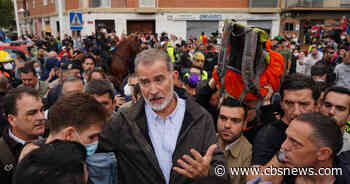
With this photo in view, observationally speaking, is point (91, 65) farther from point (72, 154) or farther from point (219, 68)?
point (72, 154)

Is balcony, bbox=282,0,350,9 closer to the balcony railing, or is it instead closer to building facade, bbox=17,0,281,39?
the balcony railing

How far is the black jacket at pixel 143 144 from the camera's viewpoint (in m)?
1.96

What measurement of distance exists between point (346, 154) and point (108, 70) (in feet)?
18.8

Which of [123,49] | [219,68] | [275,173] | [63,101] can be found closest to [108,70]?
[123,49]

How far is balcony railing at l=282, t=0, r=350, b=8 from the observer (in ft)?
78.6

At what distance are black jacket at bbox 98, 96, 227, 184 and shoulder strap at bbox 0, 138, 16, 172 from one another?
2.61 ft

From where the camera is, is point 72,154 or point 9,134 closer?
point 72,154

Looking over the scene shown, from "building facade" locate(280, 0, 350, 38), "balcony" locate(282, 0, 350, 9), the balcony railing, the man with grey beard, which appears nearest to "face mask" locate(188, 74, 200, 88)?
the man with grey beard

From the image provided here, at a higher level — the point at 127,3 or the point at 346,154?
the point at 127,3

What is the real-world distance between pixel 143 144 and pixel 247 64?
4.24ft

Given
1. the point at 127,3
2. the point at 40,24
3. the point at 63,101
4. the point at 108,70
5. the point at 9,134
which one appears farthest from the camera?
the point at 40,24

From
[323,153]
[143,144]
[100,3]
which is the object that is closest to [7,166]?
[143,144]

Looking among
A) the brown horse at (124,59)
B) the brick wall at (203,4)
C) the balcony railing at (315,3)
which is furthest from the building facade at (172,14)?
the brown horse at (124,59)

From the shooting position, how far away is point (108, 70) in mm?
6922
